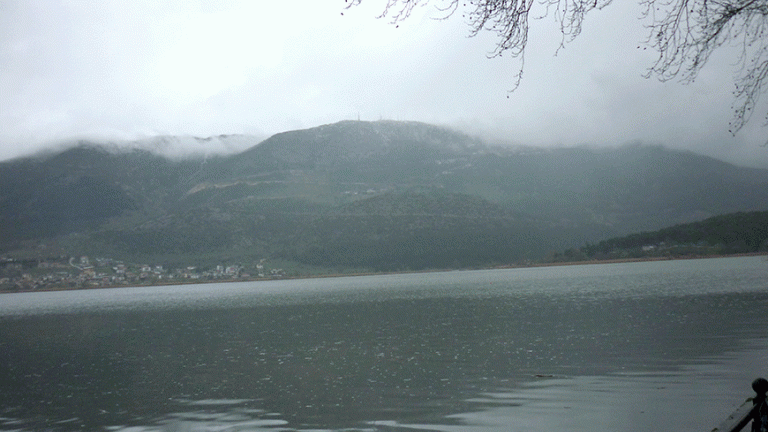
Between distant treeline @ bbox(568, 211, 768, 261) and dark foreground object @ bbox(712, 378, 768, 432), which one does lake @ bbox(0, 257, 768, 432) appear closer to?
dark foreground object @ bbox(712, 378, 768, 432)

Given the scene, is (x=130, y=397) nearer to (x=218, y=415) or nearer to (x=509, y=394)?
(x=218, y=415)

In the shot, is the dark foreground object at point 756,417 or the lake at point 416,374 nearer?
the dark foreground object at point 756,417

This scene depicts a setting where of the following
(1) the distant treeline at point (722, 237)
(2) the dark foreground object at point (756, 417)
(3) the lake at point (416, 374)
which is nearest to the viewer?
(2) the dark foreground object at point (756, 417)

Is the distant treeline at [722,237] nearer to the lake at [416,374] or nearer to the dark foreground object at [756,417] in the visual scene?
the lake at [416,374]

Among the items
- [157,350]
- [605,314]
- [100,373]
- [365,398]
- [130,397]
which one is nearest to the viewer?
[365,398]

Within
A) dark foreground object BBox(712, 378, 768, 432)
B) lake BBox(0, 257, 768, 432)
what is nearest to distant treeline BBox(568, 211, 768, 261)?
lake BBox(0, 257, 768, 432)

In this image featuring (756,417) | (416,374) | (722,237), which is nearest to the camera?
(756,417)

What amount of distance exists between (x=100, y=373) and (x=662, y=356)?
22.7 meters

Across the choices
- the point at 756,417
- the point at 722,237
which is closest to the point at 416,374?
the point at 756,417

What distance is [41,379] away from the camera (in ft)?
86.0

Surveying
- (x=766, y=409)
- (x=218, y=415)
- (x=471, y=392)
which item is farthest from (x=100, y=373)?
(x=766, y=409)

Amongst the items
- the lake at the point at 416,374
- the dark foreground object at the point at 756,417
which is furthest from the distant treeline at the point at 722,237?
the dark foreground object at the point at 756,417

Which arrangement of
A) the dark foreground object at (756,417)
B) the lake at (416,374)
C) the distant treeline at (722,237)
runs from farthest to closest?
1. the distant treeline at (722,237)
2. the lake at (416,374)
3. the dark foreground object at (756,417)

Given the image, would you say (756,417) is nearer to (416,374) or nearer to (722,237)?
(416,374)
